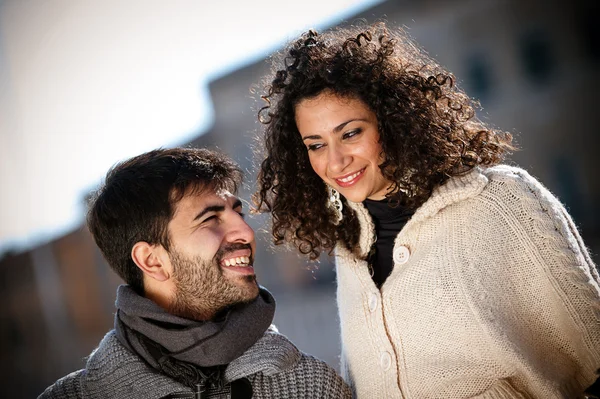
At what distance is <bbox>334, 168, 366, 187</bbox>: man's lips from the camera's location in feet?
10.5

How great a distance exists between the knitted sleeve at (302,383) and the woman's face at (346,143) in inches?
31.9

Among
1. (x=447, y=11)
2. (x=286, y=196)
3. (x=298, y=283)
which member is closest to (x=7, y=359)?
(x=298, y=283)

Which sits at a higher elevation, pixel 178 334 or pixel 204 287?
pixel 204 287

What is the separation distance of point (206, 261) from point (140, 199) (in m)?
0.43

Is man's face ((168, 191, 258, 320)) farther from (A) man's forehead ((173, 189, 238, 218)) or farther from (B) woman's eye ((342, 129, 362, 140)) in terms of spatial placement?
(B) woman's eye ((342, 129, 362, 140))

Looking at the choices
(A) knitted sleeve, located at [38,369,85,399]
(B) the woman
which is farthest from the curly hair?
(A) knitted sleeve, located at [38,369,85,399]

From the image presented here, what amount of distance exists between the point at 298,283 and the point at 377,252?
20.8m

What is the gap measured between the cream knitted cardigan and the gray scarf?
0.65 meters

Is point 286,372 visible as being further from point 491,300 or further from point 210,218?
point 491,300

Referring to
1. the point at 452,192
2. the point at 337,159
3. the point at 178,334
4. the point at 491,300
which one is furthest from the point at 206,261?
the point at 491,300

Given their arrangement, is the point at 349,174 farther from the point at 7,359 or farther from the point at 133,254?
the point at 7,359

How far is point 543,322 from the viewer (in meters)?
2.96

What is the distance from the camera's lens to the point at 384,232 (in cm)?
342

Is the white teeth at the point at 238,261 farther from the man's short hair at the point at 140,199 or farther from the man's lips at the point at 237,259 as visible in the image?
the man's short hair at the point at 140,199
